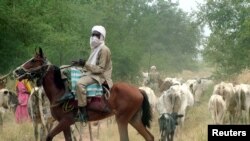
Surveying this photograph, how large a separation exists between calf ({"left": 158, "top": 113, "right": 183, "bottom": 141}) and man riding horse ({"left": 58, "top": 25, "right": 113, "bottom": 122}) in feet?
11.7

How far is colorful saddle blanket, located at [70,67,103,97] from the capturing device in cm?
1102

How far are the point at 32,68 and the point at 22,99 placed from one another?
595cm

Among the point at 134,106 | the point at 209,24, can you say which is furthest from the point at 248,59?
the point at 134,106

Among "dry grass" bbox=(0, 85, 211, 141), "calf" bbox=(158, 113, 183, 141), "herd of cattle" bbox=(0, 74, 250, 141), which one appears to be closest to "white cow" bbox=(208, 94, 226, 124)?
"herd of cattle" bbox=(0, 74, 250, 141)

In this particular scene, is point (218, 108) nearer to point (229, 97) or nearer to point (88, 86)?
point (229, 97)

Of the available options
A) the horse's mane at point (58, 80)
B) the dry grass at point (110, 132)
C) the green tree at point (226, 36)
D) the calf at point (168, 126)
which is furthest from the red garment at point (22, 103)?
the green tree at point (226, 36)

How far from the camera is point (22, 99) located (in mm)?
16766

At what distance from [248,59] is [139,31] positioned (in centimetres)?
1039

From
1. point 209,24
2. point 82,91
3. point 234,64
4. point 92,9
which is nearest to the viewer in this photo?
point 82,91

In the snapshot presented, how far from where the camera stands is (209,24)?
132 ft

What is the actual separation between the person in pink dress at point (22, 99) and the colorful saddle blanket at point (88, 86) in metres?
5.80

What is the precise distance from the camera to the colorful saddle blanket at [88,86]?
11023 millimetres

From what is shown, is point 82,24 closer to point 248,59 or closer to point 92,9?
point 92,9

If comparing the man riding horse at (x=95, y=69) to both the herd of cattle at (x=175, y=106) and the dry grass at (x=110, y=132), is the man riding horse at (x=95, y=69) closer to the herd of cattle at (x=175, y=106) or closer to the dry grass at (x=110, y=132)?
the herd of cattle at (x=175, y=106)
